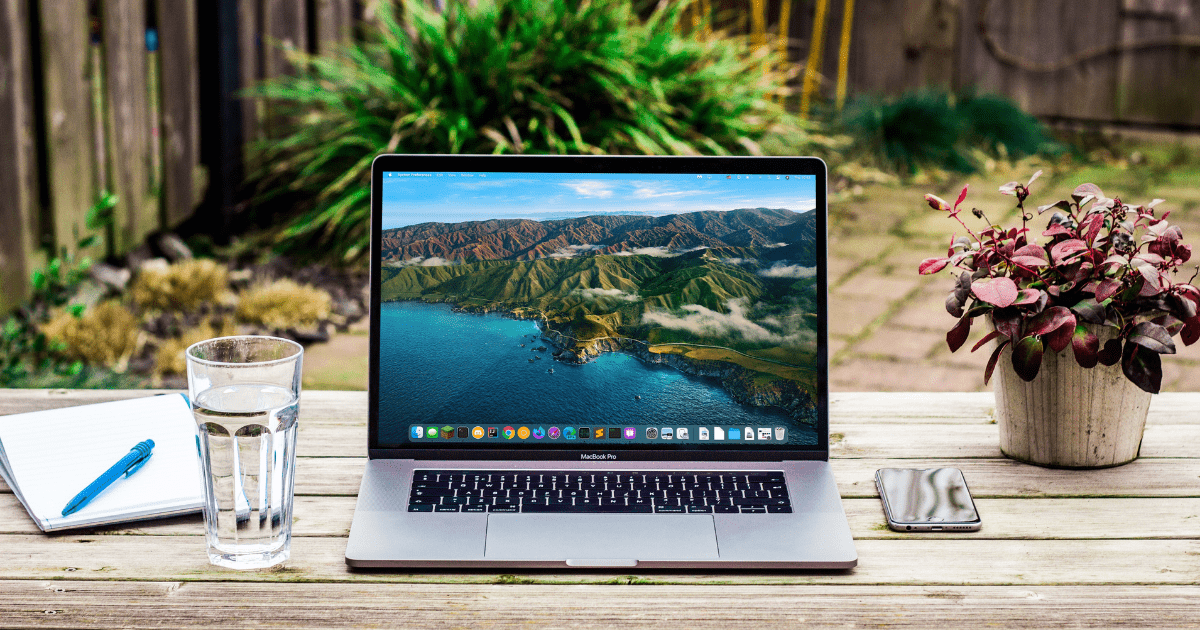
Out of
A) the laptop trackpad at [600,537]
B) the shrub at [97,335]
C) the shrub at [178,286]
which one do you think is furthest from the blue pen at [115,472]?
the shrub at [178,286]

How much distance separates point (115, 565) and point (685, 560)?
21.2 inches

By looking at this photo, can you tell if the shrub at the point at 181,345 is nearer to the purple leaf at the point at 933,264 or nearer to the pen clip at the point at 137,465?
the pen clip at the point at 137,465

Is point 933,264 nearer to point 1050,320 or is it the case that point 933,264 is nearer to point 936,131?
point 1050,320

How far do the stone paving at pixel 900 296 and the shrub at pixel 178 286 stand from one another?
0.48 meters

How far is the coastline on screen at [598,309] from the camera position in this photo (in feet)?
3.59

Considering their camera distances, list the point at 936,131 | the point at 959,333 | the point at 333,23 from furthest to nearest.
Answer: the point at 936,131 < the point at 333,23 < the point at 959,333

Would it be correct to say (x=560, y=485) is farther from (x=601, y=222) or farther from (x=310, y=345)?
(x=310, y=345)

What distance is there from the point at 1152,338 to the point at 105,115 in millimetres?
2916

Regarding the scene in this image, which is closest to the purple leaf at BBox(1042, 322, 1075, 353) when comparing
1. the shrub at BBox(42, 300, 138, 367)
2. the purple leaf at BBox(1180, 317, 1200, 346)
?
the purple leaf at BBox(1180, 317, 1200, 346)

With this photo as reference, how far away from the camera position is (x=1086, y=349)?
106cm

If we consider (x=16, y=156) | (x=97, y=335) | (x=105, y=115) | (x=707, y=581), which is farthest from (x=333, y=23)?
(x=707, y=581)

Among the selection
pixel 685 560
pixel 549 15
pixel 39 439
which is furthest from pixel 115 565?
pixel 549 15

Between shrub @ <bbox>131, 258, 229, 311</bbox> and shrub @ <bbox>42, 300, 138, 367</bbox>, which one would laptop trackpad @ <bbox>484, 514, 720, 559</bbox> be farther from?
shrub @ <bbox>131, 258, 229, 311</bbox>

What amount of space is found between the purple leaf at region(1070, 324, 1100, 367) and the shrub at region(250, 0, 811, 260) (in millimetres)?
2226
